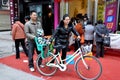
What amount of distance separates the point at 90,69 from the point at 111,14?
14.8 ft

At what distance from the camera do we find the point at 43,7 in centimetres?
1315

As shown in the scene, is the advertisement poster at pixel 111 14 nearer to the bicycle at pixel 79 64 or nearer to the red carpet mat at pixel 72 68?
the red carpet mat at pixel 72 68

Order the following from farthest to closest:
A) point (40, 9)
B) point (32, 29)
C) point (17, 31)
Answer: point (40, 9) → point (17, 31) → point (32, 29)

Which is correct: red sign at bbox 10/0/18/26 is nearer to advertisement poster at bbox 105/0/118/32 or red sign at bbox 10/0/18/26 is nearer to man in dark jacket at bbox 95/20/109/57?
advertisement poster at bbox 105/0/118/32

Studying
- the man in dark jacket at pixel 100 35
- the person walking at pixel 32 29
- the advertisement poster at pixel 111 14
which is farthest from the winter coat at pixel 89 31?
the person walking at pixel 32 29

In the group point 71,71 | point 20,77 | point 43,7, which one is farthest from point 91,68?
point 43,7

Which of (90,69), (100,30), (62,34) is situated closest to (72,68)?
(90,69)

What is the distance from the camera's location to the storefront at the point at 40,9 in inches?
503

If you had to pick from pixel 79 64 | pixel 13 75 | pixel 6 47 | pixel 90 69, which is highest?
pixel 79 64

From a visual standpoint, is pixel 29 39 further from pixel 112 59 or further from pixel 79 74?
pixel 112 59

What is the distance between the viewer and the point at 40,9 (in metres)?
13.4

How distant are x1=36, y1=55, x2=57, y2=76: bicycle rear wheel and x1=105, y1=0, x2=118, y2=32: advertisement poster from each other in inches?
170

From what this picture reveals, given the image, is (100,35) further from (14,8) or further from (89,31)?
(14,8)

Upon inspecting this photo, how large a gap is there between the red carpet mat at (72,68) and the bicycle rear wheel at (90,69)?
0.25 metres
